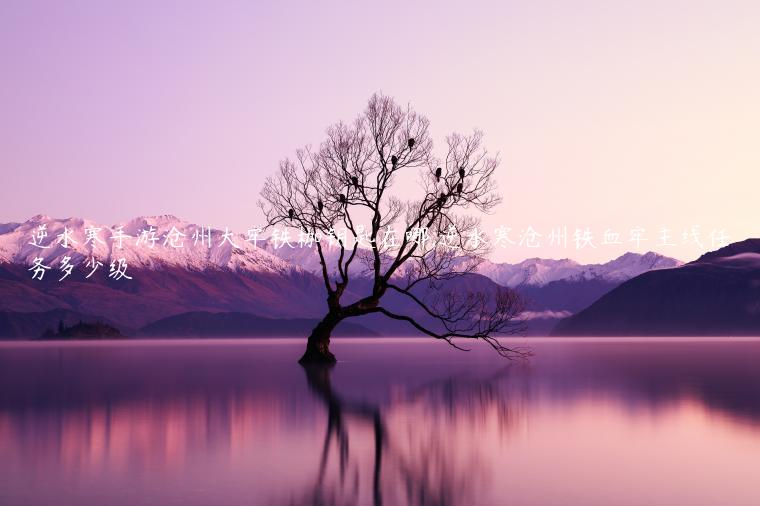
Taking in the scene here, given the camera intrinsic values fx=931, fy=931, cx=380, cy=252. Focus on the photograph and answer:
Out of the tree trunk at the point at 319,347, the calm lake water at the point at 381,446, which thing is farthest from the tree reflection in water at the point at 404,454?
the tree trunk at the point at 319,347

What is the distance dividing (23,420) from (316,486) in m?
13.0

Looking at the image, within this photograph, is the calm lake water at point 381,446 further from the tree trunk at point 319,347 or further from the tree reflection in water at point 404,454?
the tree trunk at point 319,347

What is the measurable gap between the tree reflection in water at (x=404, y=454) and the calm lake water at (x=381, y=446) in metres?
0.05

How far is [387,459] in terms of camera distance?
57.0ft

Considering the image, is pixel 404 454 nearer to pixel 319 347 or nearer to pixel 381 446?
pixel 381 446

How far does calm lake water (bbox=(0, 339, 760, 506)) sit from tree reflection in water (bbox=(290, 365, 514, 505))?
5 cm

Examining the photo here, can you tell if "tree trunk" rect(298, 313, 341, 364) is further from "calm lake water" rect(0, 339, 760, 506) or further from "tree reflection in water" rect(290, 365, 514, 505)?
"tree reflection in water" rect(290, 365, 514, 505)

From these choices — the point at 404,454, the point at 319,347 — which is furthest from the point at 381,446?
the point at 319,347

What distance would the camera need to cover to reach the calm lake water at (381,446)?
14250 mm

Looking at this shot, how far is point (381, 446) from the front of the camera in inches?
755

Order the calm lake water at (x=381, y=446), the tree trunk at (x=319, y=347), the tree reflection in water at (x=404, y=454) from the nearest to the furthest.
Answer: the tree reflection in water at (x=404, y=454) < the calm lake water at (x=381, y=446) < the tree trunk at (x=319, y=347)

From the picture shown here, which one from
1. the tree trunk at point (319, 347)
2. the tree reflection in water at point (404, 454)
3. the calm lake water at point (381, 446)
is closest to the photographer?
the tree reflection in water at point (404, 454)

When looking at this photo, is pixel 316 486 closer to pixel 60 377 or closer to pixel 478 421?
pixel 478 421

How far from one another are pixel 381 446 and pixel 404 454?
1.36m
